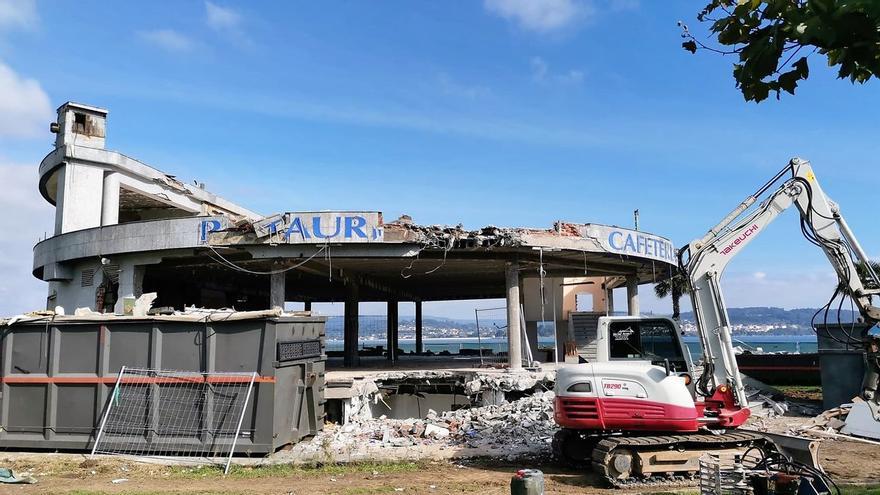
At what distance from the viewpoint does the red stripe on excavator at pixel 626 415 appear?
32.1 feet

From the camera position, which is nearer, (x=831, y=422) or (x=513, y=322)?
(x=831, y=422)

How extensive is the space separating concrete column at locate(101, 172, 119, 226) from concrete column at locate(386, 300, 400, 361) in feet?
46.9

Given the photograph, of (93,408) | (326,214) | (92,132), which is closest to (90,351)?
(93,408)

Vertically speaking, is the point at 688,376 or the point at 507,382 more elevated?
the point at 688,376

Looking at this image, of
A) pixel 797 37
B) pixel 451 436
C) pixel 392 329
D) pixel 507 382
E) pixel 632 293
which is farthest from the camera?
pixel 392 329

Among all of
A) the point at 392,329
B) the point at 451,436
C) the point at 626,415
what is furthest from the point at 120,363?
the point at 392,329

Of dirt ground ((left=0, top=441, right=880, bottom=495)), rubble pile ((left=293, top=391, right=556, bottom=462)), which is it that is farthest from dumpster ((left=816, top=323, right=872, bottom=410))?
rubble pile ((left=293, top=391, right=556, bottom=462))

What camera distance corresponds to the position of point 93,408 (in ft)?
39.1

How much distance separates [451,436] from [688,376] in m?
5.48

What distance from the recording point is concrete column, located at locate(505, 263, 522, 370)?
19.6m

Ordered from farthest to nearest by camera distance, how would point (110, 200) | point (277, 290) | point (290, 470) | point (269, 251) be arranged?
point (110, 200) < point (277, 290) < point (269, 251) < point (290, 470)

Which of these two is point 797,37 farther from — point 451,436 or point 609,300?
point 609,300

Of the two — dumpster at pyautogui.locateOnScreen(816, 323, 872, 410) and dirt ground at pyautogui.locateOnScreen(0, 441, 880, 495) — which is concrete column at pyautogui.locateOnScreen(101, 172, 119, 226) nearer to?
dirt ground at pyautogui.locateOnScreen(0, 441, 880, 495)

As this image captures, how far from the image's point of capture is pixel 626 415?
9.98 meters
